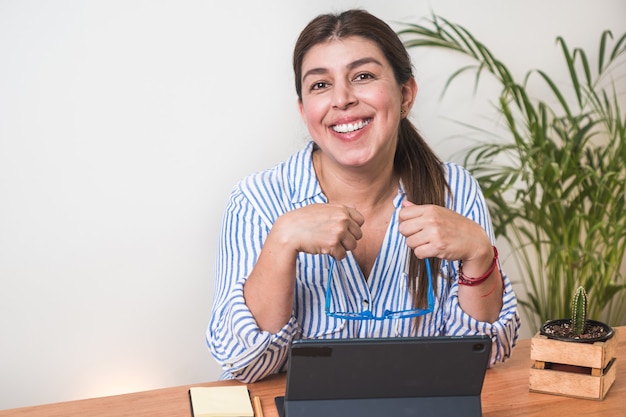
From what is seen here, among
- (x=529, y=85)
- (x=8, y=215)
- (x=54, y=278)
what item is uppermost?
(x=529, y=85)

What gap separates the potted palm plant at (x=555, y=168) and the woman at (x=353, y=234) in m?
0.93

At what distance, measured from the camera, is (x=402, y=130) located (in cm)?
246

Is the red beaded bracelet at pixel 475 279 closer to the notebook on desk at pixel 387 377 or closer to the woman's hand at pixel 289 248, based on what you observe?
the woman's hand at pixel 289 248

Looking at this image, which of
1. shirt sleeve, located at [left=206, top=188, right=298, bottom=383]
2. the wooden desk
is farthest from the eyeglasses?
the wooden desk

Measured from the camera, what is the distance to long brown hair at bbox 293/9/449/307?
2.23 metres

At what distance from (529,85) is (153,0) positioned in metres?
1.65

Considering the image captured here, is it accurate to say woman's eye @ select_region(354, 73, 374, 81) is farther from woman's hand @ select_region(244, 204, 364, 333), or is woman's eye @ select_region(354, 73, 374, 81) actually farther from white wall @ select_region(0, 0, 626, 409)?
white wall @ select_region(0, 0, 626, 409)

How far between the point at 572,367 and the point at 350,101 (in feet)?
2.74

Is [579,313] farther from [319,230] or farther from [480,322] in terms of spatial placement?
[319,230]

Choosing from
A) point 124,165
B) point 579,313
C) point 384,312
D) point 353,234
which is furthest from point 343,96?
point 124,165

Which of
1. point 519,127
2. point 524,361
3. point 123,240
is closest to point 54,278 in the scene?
point 123,240

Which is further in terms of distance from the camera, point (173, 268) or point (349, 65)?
point (173, 268)

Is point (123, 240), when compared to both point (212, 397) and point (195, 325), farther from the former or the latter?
point (212, 397)

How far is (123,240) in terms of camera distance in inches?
116
